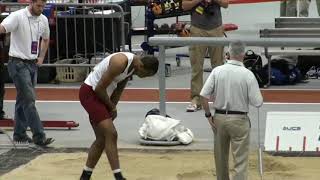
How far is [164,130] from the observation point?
31.7 feet

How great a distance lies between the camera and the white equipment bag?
967 centimetres

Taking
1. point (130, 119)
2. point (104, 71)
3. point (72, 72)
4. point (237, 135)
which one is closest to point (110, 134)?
point (104, 71)

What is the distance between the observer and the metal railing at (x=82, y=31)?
14781 mm

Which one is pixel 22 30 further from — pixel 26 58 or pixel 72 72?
pixel 72 72

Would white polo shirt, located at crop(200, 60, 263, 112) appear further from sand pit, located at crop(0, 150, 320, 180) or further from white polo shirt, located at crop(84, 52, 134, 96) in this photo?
sand pit, located at crop(0, 150, 320, 180)

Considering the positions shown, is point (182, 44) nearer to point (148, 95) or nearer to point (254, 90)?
point (254, 90)

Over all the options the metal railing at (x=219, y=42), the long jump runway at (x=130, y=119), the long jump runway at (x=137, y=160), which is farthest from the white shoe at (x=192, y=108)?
the metal railing at (x=219, y=42)

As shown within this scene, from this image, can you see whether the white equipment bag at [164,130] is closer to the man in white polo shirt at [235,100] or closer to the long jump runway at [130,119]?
the long jump runway at [130,119]

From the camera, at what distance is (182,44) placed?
955cm

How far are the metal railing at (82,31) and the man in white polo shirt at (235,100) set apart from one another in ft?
25.1

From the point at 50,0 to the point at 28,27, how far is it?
704 centimetres

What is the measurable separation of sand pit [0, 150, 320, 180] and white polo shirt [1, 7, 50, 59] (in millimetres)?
1381

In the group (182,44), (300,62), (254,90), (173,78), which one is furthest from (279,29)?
(254,90)

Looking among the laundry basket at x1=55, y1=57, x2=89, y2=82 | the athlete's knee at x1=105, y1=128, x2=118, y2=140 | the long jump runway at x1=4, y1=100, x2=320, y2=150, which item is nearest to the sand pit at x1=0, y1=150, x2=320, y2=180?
the long jump runway at x1=4, y1=100, x2=320, y2=150
